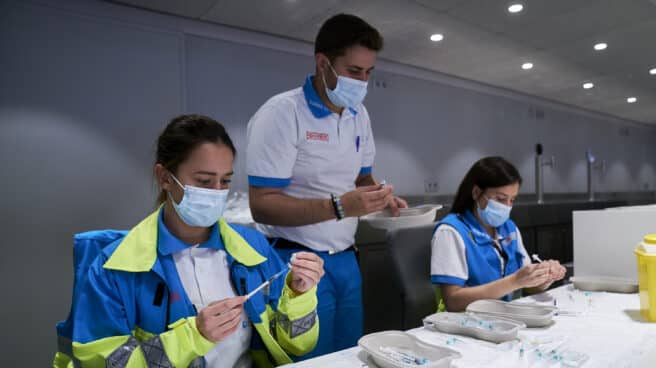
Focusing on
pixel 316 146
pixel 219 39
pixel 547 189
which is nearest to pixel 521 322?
pixel 316 146

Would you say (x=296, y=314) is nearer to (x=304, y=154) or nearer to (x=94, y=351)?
(x=94, y=351)

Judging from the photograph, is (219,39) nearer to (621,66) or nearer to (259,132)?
(259,132)

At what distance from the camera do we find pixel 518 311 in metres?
1.32

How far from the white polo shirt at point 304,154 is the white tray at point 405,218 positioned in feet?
0.40

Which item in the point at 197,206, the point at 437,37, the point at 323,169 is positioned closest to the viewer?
the point at 197,206

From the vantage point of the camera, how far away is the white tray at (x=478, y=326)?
3.62ft

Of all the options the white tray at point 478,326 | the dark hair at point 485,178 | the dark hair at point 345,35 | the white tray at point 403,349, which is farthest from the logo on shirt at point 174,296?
the dark hair at point 485,178

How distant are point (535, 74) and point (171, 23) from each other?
4076 mm

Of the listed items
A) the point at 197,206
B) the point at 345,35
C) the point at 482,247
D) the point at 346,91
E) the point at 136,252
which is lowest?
the point at 482,247

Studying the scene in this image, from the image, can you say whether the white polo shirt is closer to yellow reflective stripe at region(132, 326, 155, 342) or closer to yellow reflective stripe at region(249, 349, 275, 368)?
yellow reflective stripe at region(249, 349, 275, 368)

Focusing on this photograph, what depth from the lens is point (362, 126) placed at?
5.75 feet

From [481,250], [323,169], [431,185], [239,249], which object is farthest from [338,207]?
[431,185]

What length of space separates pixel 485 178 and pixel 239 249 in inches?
44.1

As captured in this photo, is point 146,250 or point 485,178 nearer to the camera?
point 146,250
